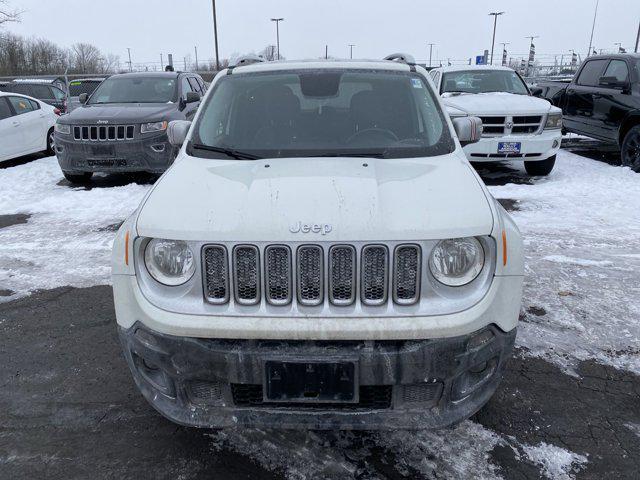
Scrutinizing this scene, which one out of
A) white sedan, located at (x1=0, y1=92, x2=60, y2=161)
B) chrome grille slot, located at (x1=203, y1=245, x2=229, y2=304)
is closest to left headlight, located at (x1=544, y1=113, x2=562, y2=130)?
chrome grille slot, located at (x1=203, y1=245, x2=229, y2=304)

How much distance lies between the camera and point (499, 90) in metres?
10.2

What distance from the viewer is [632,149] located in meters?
9.55

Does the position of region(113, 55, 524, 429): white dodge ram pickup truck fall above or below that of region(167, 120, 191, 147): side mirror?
below

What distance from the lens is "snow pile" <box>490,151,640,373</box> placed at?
373cm

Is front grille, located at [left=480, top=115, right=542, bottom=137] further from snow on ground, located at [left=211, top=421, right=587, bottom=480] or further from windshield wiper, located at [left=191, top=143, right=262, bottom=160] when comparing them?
snow on ground, located at [left=211, top=421, right=587, bottom=480]

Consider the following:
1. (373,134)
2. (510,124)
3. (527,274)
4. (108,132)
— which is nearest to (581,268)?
(527,274)

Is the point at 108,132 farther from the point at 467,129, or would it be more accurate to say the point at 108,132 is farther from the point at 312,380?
the point at 312,380

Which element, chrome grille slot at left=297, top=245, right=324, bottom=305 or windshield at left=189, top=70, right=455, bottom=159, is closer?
chrome grille slot at left=297, top=245, right=324, bottom=305

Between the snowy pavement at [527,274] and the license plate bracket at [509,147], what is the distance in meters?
0.53

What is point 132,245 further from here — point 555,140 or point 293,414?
point 555,140

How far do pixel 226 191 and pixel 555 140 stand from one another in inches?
306

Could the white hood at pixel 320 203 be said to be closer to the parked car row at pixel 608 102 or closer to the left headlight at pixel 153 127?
the left headlight at pixel 153 127

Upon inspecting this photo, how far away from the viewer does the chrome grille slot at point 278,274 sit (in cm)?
229

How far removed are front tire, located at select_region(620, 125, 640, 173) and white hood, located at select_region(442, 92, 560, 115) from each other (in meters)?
1.67
